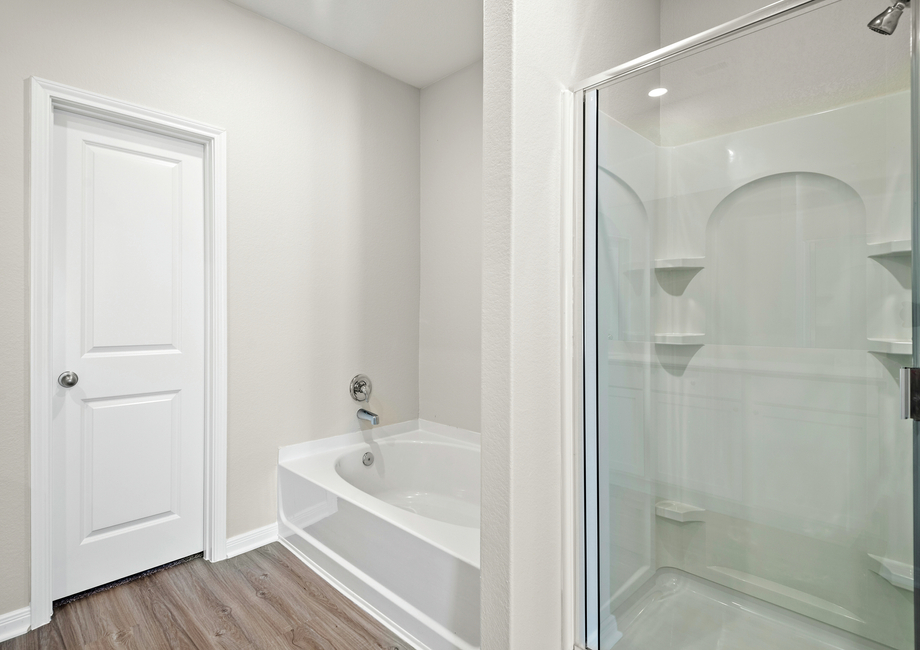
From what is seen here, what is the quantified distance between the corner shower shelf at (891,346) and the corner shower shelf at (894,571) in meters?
0.43

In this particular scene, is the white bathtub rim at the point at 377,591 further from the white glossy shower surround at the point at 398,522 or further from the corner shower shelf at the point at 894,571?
the corner shower shelf at the point at 894,571

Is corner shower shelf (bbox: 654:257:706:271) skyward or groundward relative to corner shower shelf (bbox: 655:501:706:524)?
skyward

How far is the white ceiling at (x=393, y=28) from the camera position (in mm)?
2215

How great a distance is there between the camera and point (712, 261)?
1.24m

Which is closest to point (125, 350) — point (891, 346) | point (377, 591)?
point (377, 591)

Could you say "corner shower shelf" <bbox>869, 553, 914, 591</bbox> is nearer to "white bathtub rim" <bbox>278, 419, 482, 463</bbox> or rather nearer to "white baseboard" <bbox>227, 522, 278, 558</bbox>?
"white bathtub rim" <bbox>278, 419, 482, 463</bbox>

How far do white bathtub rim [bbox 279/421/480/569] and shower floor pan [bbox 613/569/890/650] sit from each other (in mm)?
475

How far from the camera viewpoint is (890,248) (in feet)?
3.19

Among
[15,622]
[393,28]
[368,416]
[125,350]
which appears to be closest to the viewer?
[15,622]

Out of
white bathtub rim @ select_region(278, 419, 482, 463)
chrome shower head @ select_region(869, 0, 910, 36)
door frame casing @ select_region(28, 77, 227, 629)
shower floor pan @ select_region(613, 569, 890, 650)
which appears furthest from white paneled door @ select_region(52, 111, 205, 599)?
chrome shower head @ select_region(869, 0, 910, 36)

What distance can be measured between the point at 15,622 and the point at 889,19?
300 centimetres

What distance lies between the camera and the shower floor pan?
1110mm

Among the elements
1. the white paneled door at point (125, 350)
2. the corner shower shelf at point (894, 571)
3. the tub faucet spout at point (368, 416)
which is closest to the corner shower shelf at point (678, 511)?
the corner shower shelf at point (894, 571)

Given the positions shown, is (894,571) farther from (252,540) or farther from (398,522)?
(252,540)
